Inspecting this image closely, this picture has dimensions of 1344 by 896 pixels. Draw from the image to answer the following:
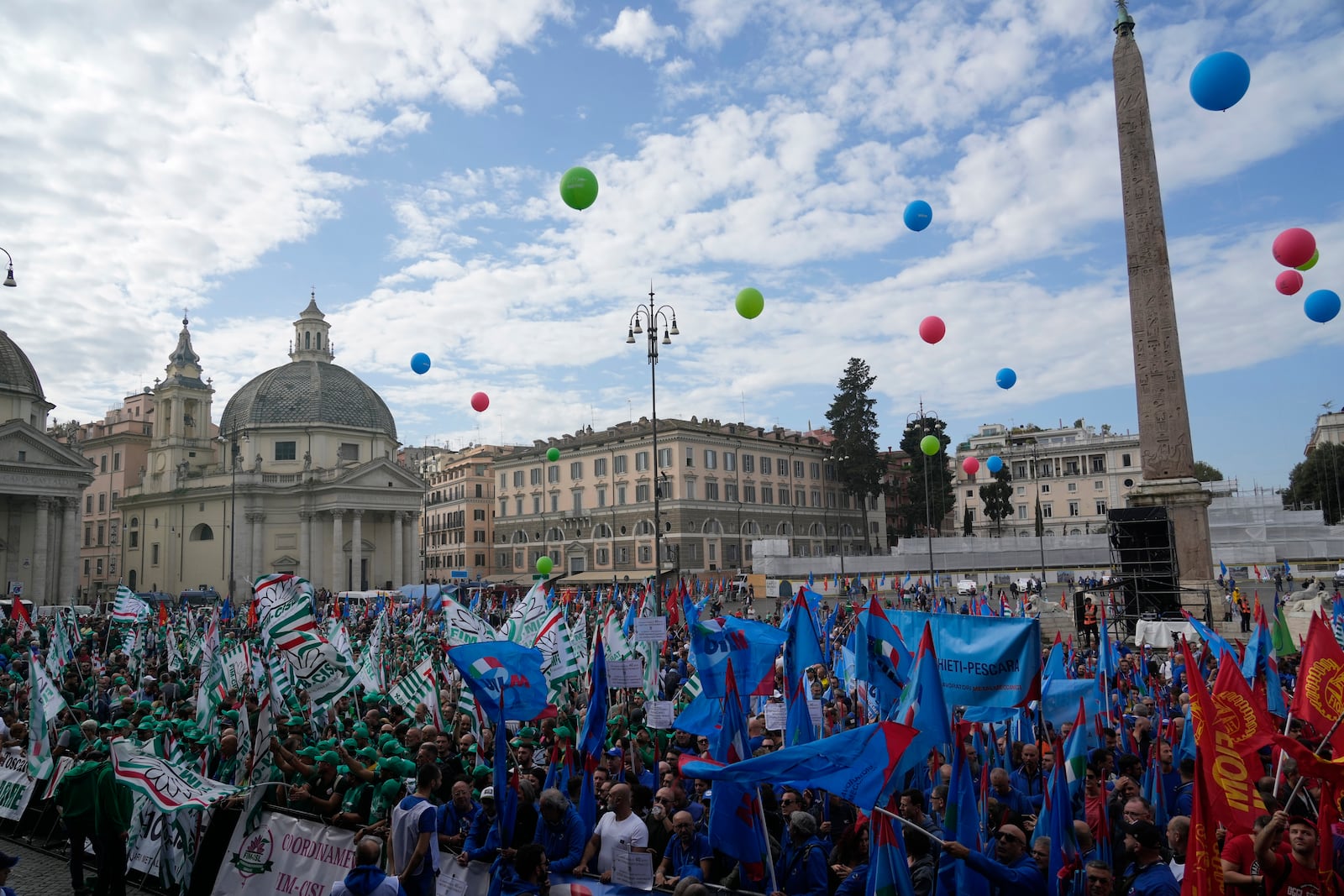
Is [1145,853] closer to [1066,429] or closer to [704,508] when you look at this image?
[704,508]

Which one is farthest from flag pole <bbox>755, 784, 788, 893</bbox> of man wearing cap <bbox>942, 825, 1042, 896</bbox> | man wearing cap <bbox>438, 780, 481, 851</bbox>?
man wearing cap <bbox>438, 780, 481, 851</bbox>

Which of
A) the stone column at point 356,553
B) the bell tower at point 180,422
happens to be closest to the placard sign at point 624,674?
the stone column at point 356,553

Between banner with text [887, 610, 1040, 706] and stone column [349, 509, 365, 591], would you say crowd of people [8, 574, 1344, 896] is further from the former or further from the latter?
stone column [349, 509, 365, 591]

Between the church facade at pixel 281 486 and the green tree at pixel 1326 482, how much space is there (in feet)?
211

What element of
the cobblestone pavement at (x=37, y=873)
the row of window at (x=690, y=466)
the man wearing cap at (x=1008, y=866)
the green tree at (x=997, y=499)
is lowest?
the cobblestone pavement at (x=37, y=873)

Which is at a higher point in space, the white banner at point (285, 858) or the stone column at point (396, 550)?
the stone column at point (396, 550)

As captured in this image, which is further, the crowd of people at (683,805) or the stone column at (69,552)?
the stone column at (69,552)

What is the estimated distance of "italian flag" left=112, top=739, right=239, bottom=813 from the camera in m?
7.58

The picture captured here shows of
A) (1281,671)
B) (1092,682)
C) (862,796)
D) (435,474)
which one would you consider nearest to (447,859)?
(862,796)

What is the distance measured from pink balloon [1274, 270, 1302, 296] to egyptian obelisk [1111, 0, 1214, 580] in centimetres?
419

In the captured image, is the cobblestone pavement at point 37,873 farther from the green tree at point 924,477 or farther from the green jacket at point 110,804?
the green tree at point 924,477

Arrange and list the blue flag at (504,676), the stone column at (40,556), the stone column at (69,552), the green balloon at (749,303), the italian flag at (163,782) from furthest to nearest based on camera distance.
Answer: the stone column at (69,552), the stone column at (40,556), the green balloon at (749,303), the blue flag at (504,676), the italian flag at (163,782)

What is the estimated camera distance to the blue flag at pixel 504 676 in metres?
8.31

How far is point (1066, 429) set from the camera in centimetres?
9731
